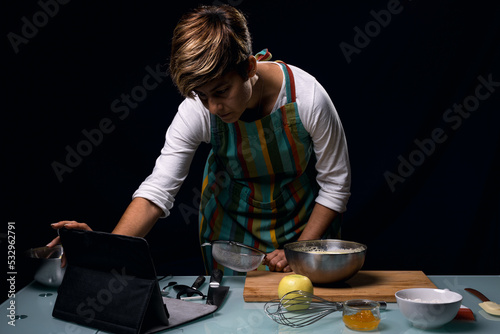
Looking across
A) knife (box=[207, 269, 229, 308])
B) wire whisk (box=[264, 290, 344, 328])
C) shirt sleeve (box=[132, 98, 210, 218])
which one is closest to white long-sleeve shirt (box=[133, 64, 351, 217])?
shirt sleeve (box=[132, 98, 210, 218])

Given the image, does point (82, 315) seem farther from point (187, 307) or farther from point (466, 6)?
point (466, 6)

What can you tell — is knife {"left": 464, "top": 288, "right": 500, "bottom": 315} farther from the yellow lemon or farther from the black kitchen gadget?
the black kitchen gadget

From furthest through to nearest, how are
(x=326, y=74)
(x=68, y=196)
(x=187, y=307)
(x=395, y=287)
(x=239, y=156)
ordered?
(x=326, y=74), (x=68, y=196), (x=239, y=156), (x=395, y=287), (x=187, y=307)

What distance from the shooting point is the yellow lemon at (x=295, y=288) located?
1.29m

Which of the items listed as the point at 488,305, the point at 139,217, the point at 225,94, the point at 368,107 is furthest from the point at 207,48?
the point at 368,107

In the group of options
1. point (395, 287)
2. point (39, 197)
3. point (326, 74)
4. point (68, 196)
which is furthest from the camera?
point (326, 74)

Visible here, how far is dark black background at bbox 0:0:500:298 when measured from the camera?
2.66 m

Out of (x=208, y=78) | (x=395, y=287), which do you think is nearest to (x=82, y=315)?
(x=208, y=78)

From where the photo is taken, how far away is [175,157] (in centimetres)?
173

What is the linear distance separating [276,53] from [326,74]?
0.28 m

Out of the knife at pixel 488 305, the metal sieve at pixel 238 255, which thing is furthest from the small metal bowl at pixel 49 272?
the knife at pixel 488 305

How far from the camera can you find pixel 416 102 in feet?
9.12

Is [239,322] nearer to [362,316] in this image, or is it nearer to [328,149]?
[362,316]

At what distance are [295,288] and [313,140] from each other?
601mm
